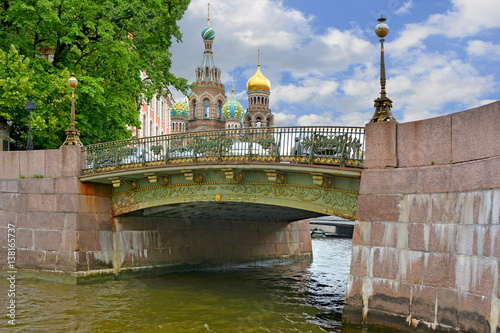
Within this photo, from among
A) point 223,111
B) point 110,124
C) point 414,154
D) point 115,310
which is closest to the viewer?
point 414,154

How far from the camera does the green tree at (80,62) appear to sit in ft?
64.4

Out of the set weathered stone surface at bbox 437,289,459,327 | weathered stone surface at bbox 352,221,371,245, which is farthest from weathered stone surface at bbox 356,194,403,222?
weathered stone surface at bbox 437,289,459,327

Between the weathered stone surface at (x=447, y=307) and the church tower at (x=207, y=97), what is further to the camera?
the church tower at (x=207, y=97)

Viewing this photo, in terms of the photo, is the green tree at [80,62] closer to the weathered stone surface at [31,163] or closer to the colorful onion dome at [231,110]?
the weathered stone surface at [31,163]

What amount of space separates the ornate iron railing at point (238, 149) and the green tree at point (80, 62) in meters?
3.17

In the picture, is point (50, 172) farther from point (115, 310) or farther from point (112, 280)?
point (115, 310)

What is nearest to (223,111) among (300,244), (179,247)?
(300,244)

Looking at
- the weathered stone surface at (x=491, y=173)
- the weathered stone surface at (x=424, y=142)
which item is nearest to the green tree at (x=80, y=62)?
the weathered stone surface at (x=424, y=142)

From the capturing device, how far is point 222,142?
1516 centimetres

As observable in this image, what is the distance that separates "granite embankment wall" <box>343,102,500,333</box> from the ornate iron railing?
2.88ft

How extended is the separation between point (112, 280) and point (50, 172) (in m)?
4.11

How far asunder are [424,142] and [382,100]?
153cm

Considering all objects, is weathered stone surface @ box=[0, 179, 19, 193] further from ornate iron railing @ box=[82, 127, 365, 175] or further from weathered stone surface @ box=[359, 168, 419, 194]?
weathered stone surface @ box=[359, 168, 419, 194]

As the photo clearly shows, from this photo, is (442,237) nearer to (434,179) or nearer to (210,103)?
(434,179)
